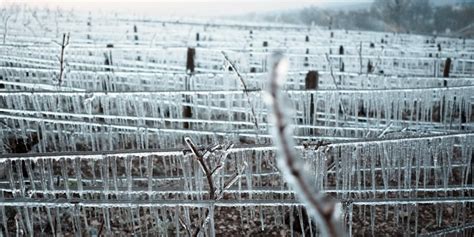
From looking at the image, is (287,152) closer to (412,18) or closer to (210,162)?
(210,162)

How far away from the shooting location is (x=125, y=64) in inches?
318

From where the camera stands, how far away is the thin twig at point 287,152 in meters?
0.56

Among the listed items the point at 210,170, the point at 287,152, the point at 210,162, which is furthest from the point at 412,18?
the point at 287,152

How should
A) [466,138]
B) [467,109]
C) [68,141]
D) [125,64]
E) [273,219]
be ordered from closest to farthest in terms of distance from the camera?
[466,138] → [273,219] → [68,141] → [467,109] → [125,64]

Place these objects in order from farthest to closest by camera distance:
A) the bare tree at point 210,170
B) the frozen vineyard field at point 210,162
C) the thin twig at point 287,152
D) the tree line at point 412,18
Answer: the tree line at point 412,18
the frozen vineyard field at point 210,162
the bare tree at point 210,170
the thin twig at point 287,152

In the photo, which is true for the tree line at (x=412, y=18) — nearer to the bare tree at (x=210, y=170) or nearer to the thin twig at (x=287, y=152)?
the bare tree at (x=210, y=170)

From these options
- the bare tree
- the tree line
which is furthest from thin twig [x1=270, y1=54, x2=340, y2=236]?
the tree line

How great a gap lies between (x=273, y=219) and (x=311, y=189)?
9.77 ft

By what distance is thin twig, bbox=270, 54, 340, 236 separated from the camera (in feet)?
1.83

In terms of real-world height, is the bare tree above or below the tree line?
below

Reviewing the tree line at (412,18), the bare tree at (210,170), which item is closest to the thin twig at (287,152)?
the bare tree at (210,170)

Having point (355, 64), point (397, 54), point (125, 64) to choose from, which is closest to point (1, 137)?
point (125, 64)

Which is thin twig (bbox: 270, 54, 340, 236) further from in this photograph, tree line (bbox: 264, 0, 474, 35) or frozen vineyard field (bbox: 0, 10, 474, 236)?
tree line (bbox: 264, 0, 474, 35)

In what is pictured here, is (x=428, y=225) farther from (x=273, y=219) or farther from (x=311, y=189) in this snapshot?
(x=311, y=189)
